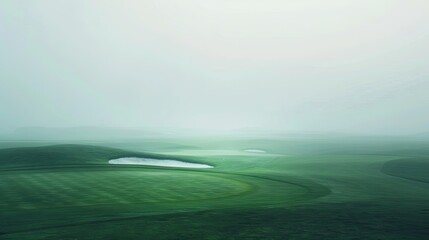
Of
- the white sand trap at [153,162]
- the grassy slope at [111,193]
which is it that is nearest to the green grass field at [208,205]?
the grassy slope at [111,193]

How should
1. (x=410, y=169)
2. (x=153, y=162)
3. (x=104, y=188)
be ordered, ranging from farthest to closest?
(x=153, y=162), (x=410, y=169), (x=104, y=188)

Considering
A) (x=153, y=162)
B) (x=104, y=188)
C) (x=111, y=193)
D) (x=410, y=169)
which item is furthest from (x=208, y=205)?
(x=153, y=162)

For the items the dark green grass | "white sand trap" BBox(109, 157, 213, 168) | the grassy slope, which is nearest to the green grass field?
the grassy slope

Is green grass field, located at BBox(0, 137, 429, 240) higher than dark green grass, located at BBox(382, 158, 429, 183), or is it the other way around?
dark green grass, located at BBox(382, 158, 429, 183)

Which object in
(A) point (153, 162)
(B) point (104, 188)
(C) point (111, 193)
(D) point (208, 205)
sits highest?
(A) point (153, 162)

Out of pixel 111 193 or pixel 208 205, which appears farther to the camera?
pixel 111 193

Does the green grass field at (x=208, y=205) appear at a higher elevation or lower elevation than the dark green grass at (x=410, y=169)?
lower

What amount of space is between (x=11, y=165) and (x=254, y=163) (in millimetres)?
33390

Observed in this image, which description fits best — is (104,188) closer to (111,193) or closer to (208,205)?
(111,193)

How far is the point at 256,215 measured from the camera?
2181 cm

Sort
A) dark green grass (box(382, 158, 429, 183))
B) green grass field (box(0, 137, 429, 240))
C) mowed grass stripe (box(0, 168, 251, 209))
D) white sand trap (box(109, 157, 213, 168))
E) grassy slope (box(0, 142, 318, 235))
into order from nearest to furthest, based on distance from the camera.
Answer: green grass field (box(0, 137, 429, 240)) → grassy slope (box(0, 142, 318, 235)) → mowed grass stripe (box(0, 168, 251, 209)) → dark green grass (box(382, 158, 429, 183)) → white sand trap (box(109, 157, 213, 168))

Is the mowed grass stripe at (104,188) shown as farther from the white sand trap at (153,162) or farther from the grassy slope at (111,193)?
the white sand trap at (153,162)

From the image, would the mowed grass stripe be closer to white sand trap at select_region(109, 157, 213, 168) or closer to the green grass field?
the green grass field

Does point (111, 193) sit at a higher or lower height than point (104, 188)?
lower
